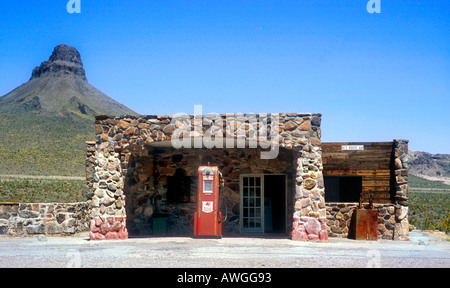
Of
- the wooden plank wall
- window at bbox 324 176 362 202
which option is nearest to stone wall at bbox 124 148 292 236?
the wooden plank wall

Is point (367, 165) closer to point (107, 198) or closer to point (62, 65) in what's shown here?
point (107, 198)

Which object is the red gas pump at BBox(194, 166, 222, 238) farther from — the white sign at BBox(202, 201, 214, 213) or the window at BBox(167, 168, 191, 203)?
the window at BBox(167, 168, 191, 203)

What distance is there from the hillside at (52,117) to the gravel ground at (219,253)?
43.4 meters

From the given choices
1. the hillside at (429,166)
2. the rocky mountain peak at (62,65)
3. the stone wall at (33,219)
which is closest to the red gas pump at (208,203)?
the stone wall at (33,219)

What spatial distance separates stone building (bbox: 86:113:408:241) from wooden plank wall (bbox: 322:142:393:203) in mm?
68

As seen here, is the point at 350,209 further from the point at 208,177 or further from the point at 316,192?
the point at 208,177

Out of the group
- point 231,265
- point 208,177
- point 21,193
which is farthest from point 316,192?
point 21,193

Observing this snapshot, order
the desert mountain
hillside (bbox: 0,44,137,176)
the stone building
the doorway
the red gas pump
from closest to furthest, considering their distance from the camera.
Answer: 1. the stone building
2. the red gas pump
3. the doorway
4. hillside (bbox: 0,44,137,176)
5. the desert mountain

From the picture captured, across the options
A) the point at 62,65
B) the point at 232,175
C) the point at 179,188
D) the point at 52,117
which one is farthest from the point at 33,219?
the point at 62,65

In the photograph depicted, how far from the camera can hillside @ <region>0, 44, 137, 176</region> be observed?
56.2 metres

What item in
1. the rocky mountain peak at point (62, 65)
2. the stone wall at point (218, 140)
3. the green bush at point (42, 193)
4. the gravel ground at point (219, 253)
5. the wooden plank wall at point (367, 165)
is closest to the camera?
the gravel ground at point (219, 253)

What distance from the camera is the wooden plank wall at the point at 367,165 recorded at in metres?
14.6

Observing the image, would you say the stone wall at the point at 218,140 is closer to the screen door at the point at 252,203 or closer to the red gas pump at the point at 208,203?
the red gas pump at the point at 208,203
